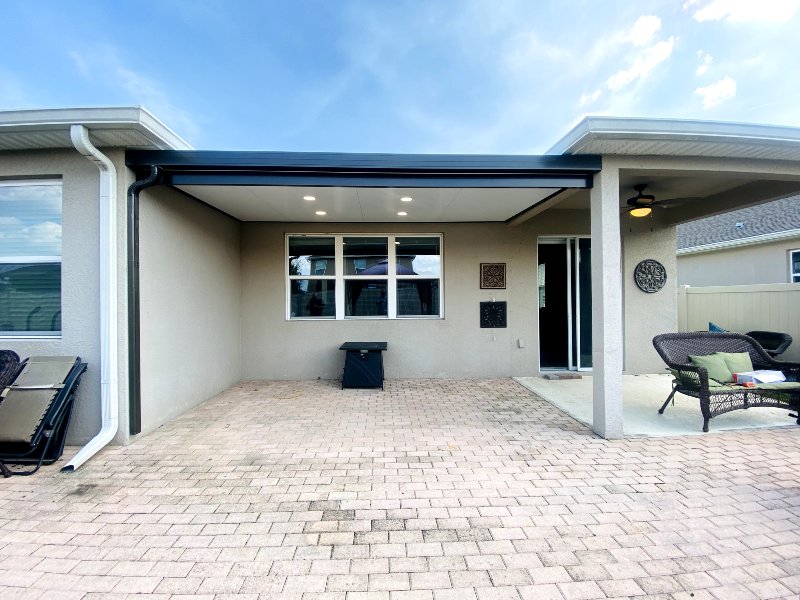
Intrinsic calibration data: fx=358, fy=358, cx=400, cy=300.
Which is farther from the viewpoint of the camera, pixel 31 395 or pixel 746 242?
pixel 746 242

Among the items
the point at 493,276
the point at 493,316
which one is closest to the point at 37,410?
the point at 493,316

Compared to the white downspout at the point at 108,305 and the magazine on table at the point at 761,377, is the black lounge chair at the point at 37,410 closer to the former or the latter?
the white downspout at the point at 108,305

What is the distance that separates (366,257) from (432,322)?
160cm

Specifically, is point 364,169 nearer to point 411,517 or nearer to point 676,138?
point 676,138

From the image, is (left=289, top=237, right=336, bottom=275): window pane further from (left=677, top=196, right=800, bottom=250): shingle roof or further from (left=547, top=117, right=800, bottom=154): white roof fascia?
(left=677, top=196, right=800, bottom=250): shingle roof

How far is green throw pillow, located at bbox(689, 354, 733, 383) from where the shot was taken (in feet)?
13.2

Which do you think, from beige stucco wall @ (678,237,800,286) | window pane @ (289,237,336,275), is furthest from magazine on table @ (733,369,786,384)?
beige stucco wall @ (678,237,800,286)

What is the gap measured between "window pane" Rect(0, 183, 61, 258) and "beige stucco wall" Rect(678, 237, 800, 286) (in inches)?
545

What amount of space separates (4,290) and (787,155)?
26.4 feet

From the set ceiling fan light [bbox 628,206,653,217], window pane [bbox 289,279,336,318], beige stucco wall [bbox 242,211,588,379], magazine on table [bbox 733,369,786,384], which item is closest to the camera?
magazine on table [bbox 733,369,786,384]

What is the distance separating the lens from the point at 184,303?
439 centimetres

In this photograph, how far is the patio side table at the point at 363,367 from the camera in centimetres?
547

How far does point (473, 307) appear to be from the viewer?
6156mm

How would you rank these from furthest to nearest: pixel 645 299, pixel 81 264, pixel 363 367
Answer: pixel 645 299 → pixel 363 367 → pixel 81 264
